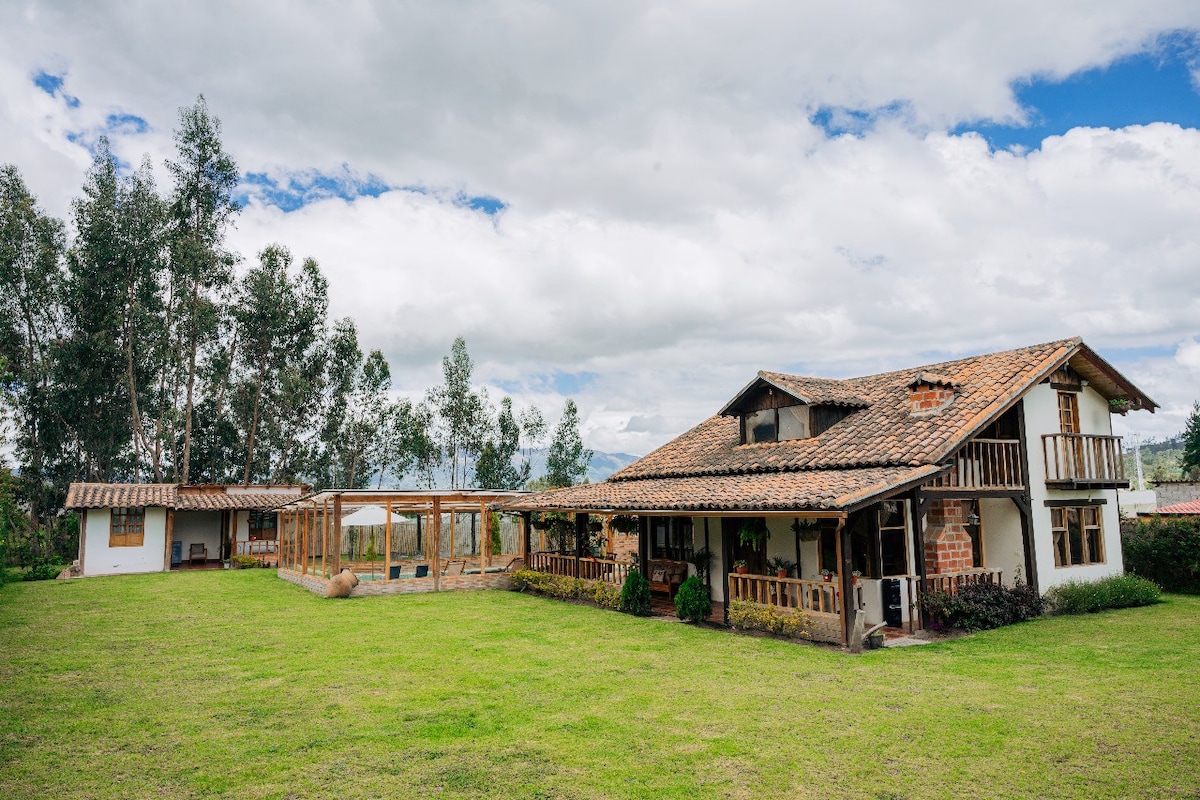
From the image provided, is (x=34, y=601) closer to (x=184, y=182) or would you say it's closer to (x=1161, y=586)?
(x=184, y=182)

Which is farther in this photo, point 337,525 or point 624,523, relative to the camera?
point 337,525

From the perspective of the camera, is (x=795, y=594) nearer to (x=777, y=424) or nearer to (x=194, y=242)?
(x=777, y=424)

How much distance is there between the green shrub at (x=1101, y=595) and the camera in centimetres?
1462

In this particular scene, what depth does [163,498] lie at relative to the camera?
2639 cm

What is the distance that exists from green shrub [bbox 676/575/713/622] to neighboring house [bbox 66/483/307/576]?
65.6 ft

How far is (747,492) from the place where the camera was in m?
13.5

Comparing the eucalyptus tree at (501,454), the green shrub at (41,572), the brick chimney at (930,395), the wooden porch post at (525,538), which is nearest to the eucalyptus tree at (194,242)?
the green shrub at (41,572)

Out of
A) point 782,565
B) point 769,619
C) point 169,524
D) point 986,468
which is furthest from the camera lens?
point 169,524

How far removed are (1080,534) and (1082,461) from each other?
5.62 feet

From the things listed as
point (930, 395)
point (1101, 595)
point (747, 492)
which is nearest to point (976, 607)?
point (1101, 595)

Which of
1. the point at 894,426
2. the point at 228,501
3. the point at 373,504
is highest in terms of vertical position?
the point at 894,426

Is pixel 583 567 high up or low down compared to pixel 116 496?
down

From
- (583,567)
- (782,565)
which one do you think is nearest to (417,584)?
(583,567)

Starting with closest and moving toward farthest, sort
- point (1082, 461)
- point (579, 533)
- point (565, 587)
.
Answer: point (1082, 461) < point (565, 587) < point (579, 533)
